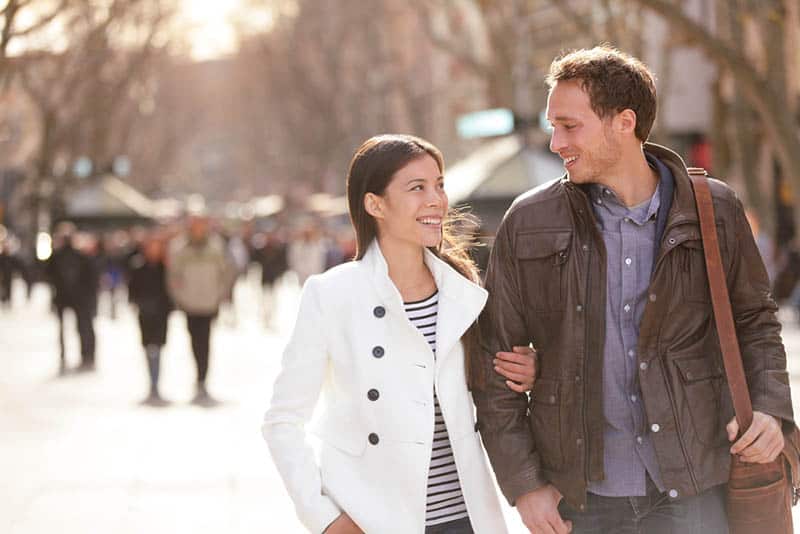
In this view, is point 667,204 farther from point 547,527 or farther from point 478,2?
point 478,2

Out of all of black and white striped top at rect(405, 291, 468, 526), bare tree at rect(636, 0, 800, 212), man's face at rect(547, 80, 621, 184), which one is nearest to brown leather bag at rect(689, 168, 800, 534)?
man's face at rect(547, 80, 621, 184)

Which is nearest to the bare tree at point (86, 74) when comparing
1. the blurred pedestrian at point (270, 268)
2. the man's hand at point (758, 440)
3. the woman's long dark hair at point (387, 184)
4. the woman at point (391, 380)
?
the blurred pedestrian at point (270, 268)

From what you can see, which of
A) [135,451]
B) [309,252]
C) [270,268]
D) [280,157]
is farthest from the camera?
[280,157]

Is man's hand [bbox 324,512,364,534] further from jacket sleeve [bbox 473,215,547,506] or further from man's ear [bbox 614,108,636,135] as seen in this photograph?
man's ear [bbox 614,108,636,135]

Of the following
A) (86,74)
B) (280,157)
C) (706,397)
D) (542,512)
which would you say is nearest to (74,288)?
(542,512)

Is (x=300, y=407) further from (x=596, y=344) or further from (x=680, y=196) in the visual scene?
(x=680, y=196)

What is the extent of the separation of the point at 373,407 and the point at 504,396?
36 cm

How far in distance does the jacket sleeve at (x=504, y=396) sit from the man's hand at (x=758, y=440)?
1.63 feet

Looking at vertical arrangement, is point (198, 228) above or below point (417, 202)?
above

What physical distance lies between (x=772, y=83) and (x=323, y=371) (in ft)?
42.4

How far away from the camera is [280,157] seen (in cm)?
8194

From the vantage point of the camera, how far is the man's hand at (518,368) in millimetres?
3891

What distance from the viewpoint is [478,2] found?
75.5ft

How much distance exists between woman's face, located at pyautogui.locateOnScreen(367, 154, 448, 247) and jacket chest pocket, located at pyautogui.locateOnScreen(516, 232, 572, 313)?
0.93 ft
